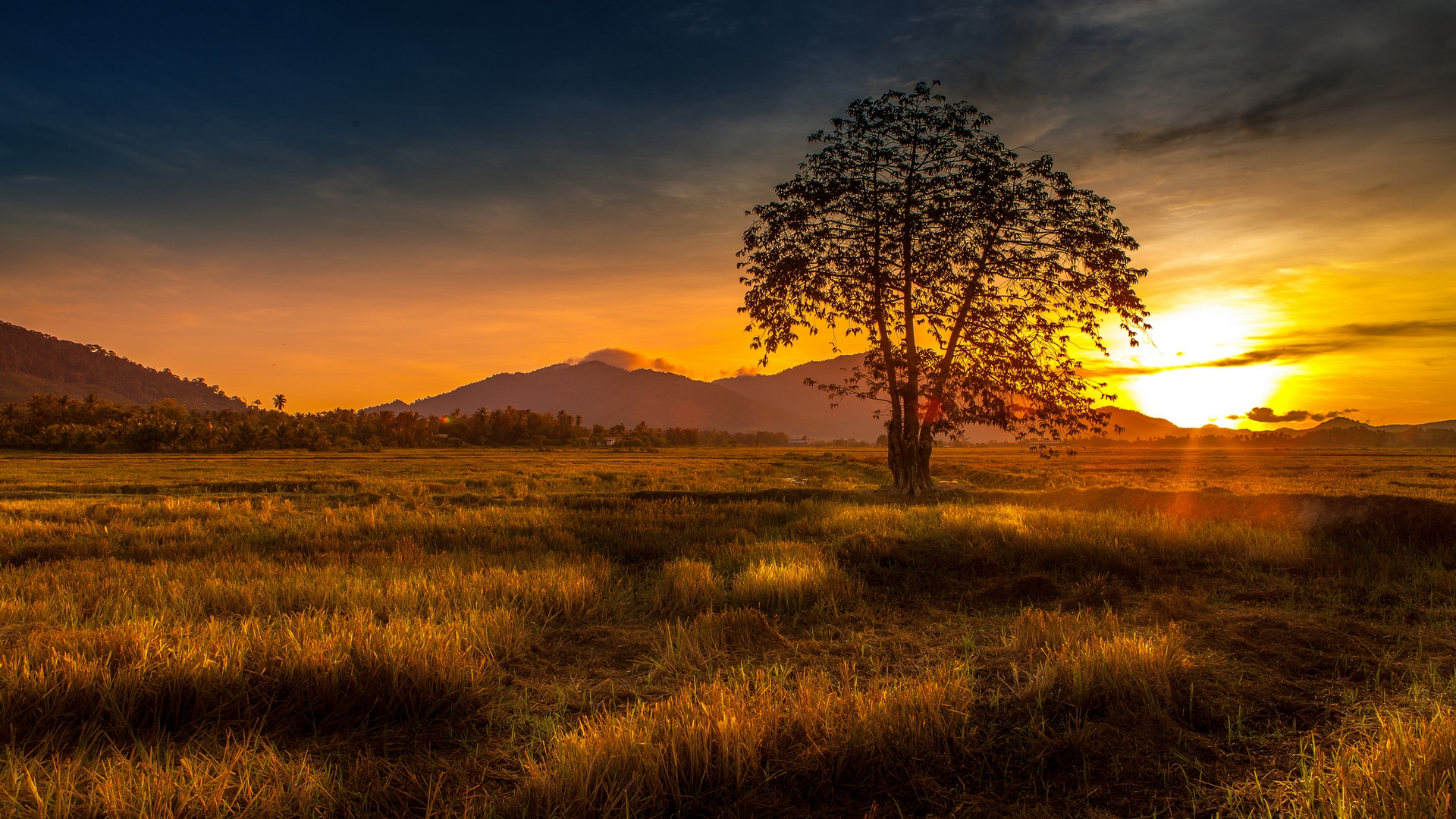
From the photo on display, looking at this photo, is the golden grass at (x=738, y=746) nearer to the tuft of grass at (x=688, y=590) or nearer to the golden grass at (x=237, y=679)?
the golden grass at (x=237, y=679)

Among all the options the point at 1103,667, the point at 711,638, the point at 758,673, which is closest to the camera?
the point at 1103,667

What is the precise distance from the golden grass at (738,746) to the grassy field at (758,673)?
21mm

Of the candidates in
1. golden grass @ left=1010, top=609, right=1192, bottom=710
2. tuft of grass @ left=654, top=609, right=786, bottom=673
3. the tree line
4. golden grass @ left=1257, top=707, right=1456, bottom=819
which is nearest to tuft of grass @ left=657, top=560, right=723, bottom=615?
tuft of grass @ left=654, top=609, right=786, bottom=673

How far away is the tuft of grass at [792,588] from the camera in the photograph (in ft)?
24.0

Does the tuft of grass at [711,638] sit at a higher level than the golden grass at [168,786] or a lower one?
lower

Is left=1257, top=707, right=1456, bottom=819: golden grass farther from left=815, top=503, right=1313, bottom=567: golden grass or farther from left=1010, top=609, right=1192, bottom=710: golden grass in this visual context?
left=815, top=503, right=1313, bottom=567: golden grass

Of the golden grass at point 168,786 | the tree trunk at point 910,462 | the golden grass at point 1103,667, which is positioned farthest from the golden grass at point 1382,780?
the tree trunk at point 910,462

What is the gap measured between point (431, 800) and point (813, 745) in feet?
6.60

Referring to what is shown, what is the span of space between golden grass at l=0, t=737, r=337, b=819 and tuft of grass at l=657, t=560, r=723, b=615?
3.99 m

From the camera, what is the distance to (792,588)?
7.51m

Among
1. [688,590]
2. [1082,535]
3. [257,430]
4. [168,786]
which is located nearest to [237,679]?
[168,786]

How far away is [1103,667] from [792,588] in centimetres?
354

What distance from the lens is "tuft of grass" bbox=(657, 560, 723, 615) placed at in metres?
7.25

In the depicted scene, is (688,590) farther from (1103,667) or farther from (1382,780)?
(1382,780)
